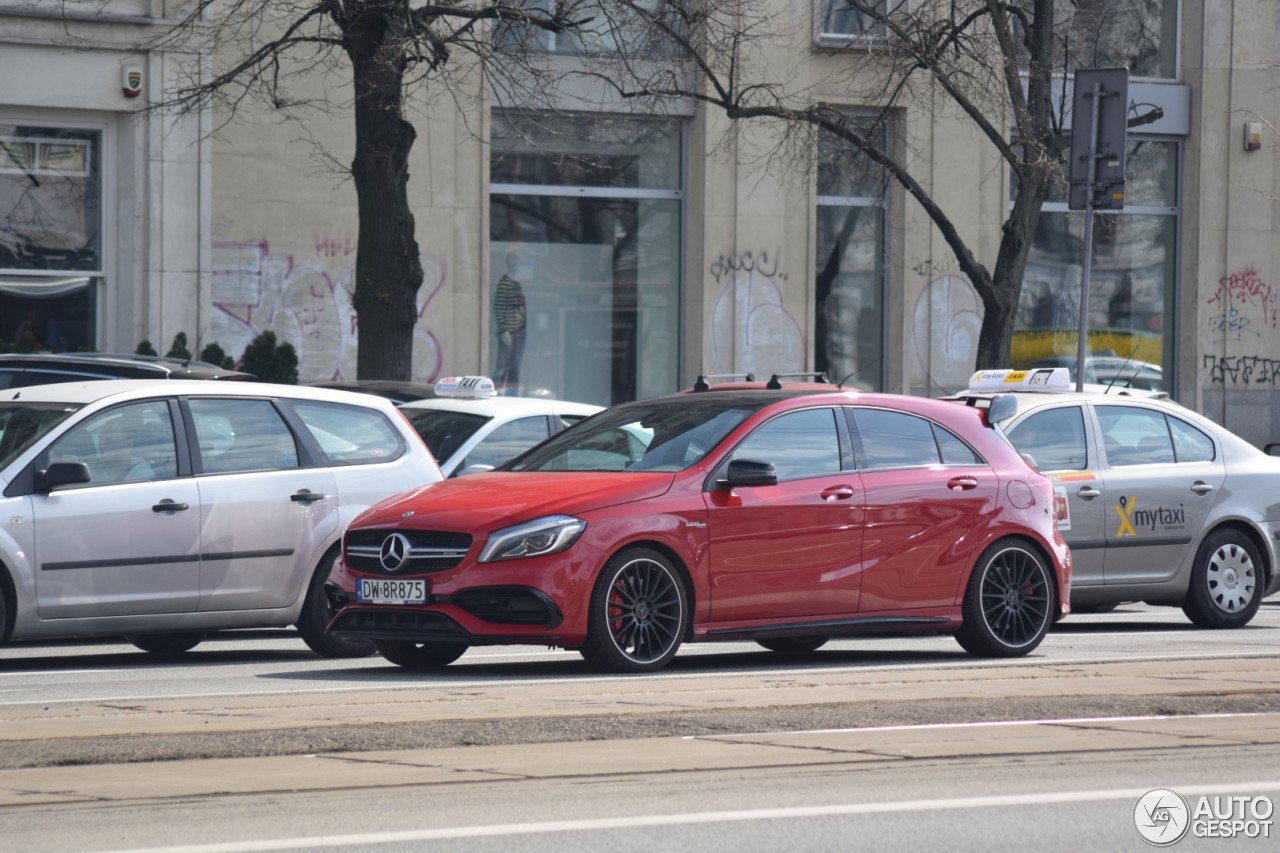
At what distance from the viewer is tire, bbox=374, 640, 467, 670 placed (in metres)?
10.7

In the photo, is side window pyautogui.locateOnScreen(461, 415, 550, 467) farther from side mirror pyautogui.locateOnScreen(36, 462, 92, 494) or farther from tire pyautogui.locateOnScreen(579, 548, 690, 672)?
tire pyautogui.locateOnScreen(579, 548, 690, 672)

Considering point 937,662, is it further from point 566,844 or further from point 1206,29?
point 1206,29

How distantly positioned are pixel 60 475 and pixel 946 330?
17712 millimetres

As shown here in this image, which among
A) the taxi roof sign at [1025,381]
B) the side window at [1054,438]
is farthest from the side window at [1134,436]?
the taxi roof sign at [1025,381]

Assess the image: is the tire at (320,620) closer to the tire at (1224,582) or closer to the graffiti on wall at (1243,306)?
the tire at (1224,582)

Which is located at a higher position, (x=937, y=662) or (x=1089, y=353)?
(x=1089, y=353)

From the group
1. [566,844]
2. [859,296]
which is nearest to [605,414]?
[566,844]

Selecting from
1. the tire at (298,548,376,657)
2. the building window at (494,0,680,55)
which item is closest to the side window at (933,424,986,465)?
the tire at (298,548,376,657)

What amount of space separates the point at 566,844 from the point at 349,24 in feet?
44.5

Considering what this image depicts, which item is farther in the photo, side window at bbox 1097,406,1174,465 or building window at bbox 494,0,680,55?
building window at bbox 494,0,680,55

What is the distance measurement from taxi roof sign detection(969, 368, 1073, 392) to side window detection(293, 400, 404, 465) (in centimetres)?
475

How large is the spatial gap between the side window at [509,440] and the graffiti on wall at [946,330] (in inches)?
494

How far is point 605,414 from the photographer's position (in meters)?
11.5

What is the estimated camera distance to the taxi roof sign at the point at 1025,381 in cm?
1436
